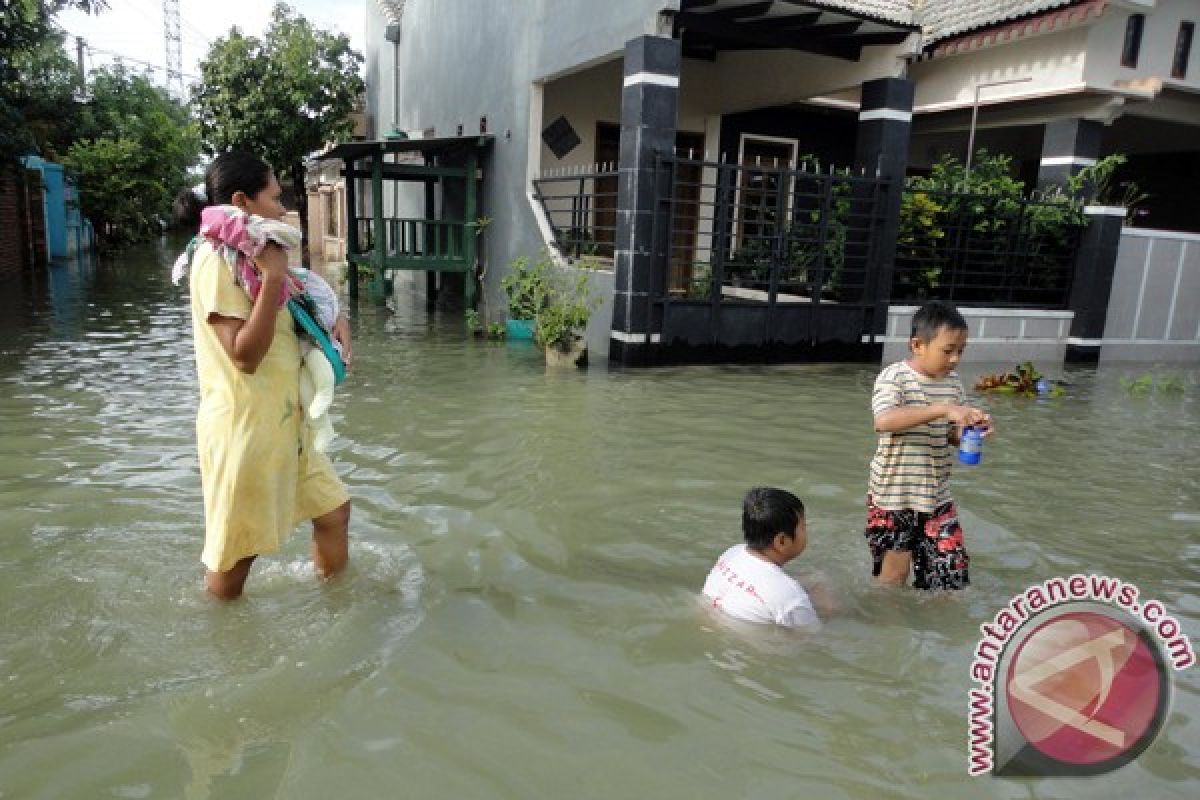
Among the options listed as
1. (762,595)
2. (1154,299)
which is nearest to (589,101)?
(1154,299)

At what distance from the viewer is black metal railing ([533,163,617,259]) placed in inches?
434

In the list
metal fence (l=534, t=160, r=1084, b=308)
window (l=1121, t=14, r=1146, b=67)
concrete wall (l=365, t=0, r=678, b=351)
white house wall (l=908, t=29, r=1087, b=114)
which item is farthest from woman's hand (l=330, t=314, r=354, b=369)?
window (l=1121, t=14, r=1146, b=67)

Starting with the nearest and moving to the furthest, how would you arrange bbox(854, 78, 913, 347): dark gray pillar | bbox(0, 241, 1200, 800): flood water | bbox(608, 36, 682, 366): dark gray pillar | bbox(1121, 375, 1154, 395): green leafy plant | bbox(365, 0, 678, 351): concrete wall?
bbox(0, 241, 1200, 800): flood water < bbox(608, 36, 682, 366): dark gray pillar < bbox(1121, 375, 1154, 395): green leafy plant < bbox(854, 78, 913, 347): dark gray pillar < bbox(365, 0, 678, 351): concrete wall

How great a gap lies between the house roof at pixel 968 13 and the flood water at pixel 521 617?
7110mm

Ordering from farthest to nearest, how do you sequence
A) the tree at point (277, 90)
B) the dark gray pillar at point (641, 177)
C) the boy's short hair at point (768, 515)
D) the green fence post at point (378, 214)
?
1. the tree at point (277, 90)
2. the green fence post at point (378, 214)
3. the dark gray pillar at point (641, 177)
4. the boy's short hair at point (768, 515)

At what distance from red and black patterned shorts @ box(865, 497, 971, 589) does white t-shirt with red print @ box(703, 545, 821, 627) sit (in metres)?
0.53

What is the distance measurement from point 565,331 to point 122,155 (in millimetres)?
20259

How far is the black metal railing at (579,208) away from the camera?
11.0 m

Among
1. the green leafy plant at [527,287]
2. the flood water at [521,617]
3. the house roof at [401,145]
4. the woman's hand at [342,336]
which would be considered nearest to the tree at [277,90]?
the house roof at [401,145]

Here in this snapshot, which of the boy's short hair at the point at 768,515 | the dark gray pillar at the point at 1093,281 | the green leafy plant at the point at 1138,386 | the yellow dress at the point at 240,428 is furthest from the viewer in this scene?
the dark gray pillar at the point at 1093,281

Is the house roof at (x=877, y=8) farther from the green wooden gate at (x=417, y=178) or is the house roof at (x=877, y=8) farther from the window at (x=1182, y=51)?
the green wooden gate at (x=417, y=178)

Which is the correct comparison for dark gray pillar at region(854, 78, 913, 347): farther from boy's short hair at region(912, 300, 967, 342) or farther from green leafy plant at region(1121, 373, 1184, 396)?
boy's short hair at region(912, 300, 967, 342)

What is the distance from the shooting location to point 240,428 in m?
2.93

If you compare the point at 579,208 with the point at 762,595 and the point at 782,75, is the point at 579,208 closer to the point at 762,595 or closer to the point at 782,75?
the point at 782,75
